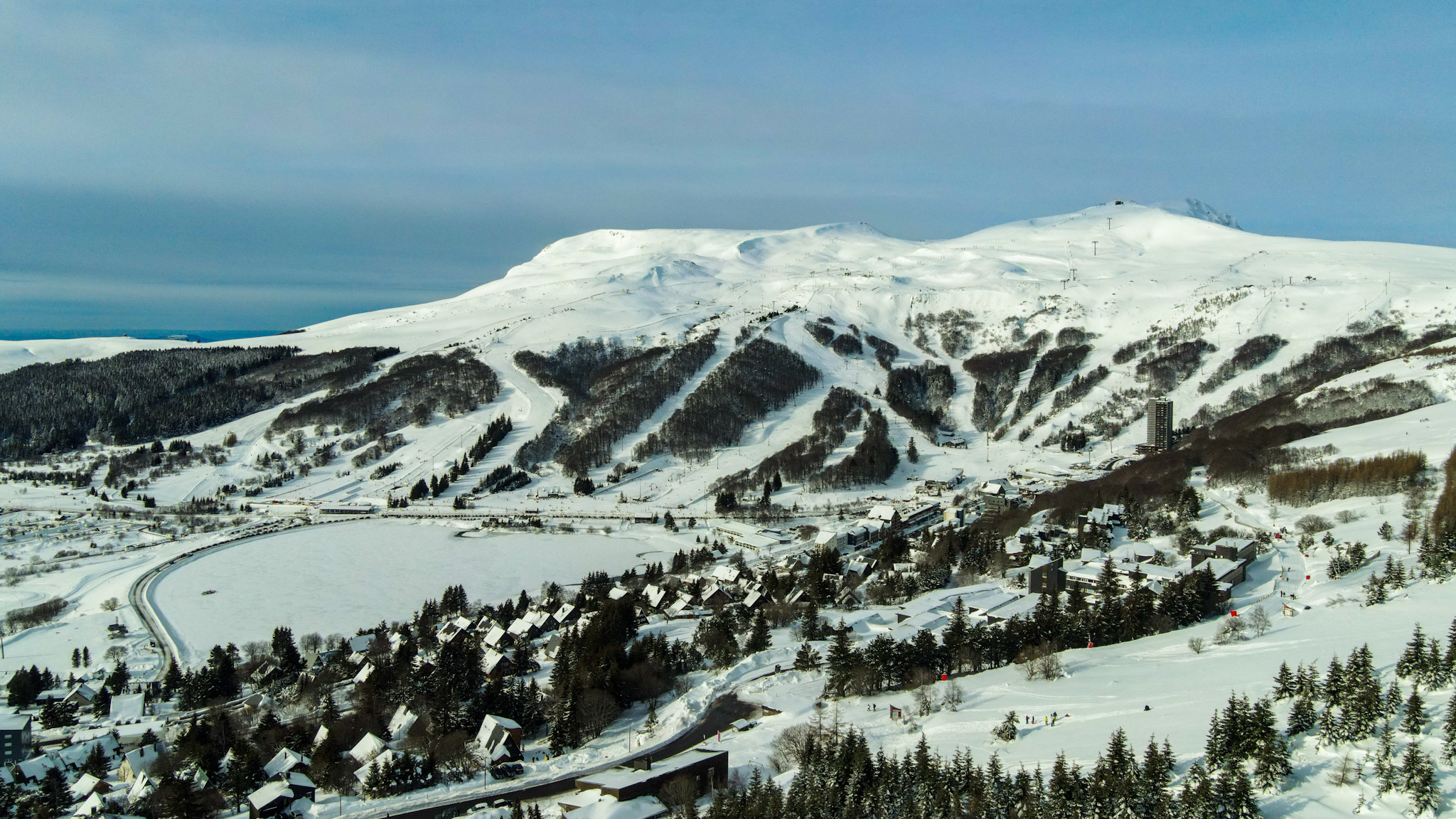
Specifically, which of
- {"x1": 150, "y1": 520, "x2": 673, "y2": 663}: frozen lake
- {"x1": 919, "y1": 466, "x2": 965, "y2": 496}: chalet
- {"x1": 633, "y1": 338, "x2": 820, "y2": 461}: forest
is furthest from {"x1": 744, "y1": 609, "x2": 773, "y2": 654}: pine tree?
{"x1": 633, "y1": 338, "x2": 820, "y2": 461}: forest

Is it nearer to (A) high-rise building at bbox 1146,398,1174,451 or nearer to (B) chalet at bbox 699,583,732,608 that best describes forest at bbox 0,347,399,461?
(B) chalet at bbox 699,583,732,608

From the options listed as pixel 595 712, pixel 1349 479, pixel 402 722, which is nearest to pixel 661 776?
pixel 595 712

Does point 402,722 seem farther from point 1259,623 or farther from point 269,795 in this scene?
point 1259,623

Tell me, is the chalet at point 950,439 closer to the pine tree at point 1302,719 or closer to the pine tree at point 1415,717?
the pine tree at point 1302,719

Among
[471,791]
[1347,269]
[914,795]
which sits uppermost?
[1347,269]

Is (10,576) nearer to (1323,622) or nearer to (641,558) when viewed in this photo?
(641,558)

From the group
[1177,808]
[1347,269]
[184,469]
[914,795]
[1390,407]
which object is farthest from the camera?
[1347,269]

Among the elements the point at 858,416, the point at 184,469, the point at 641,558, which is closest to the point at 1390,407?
the point at 858,416
